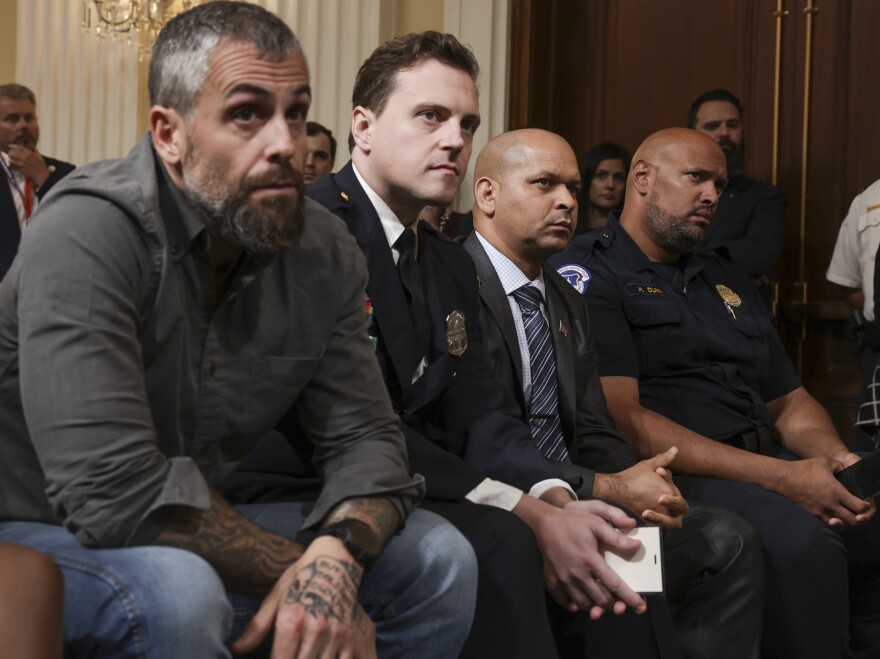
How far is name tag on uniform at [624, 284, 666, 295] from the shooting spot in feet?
9.50

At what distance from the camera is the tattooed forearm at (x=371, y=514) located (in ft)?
5.17

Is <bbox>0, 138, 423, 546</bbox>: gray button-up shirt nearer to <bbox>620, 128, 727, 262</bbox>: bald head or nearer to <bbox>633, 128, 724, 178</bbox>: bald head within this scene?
<bbox>620, 128, 727, 262</bbox>: bald head

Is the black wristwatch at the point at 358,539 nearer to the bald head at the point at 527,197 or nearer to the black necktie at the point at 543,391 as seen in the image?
the black necktie at the point at 543,391

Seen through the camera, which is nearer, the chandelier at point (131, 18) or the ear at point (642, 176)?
the ear at point (642, 176)

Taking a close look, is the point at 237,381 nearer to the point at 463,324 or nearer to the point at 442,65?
the point at 463,324

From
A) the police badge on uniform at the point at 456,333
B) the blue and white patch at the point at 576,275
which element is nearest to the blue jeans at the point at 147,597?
the police badge on uniform at the point at 456,333

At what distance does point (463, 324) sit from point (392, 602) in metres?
0.70

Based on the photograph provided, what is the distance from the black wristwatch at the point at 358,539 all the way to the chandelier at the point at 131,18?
391 centimetres

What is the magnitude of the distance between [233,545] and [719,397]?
1.70 m

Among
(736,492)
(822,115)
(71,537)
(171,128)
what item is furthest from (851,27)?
(71,537)

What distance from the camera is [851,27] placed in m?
4.60

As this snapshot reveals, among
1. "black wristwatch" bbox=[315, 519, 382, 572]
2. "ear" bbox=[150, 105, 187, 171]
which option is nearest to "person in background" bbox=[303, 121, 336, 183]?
"ear" bbox=[150, 105, 187, 171]

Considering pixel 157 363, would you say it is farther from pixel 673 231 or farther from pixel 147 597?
pixel 673 231

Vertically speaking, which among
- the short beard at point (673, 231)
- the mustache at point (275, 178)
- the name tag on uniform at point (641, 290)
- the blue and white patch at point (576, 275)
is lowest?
the name tag on uniform at point (641, 290)
